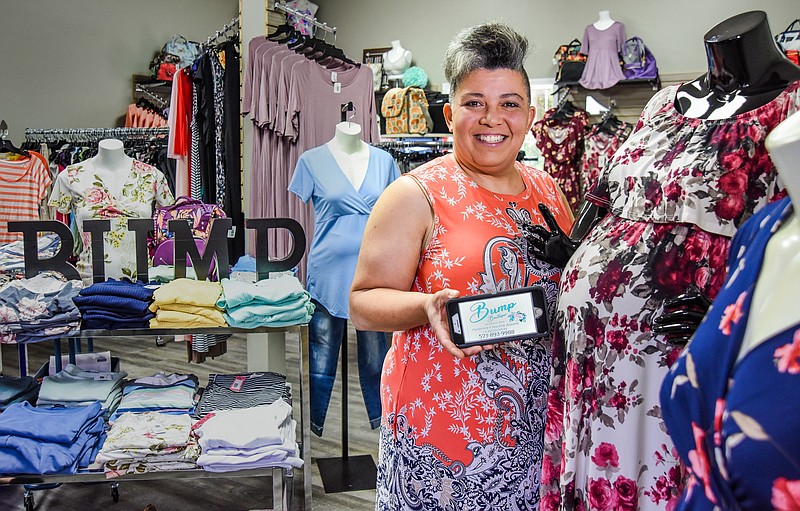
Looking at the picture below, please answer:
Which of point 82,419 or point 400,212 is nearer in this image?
point 400,212

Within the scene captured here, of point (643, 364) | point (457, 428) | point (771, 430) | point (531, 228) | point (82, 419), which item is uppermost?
point (531, 228)

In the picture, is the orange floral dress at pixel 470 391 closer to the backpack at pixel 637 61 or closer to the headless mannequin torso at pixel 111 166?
the headless mannequin torso at pixel 111 166

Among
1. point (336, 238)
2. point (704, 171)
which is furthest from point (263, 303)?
point (704, 171)

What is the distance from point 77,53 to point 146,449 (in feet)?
18.6

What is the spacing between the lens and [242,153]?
433 cm

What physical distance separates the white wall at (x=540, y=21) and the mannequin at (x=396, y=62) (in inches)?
16.6

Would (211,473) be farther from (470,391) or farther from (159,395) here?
(470,391)

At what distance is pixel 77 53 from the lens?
6.85m

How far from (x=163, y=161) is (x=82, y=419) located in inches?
131

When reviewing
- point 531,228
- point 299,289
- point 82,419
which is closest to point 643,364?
point 531,228

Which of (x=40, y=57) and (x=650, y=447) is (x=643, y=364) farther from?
(x=40, y=57)

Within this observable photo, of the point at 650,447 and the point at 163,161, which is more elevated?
the point at 163,161

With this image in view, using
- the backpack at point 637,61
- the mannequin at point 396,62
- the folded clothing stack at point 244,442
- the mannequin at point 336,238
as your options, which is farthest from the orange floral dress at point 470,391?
the mannequin at point 396,62

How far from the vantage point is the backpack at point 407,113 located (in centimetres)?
632
